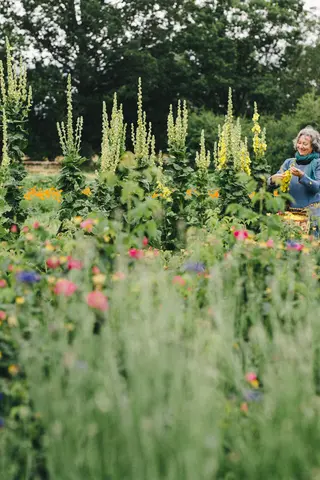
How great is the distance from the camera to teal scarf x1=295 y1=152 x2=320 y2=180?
6242 millimetres

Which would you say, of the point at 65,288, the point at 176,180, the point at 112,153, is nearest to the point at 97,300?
the point at 65,288

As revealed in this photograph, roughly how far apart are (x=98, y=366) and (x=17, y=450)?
1.62ft

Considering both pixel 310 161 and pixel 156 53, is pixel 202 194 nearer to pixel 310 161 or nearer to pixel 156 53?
pixel 310 161

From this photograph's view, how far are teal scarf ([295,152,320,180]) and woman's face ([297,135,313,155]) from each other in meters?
0.05

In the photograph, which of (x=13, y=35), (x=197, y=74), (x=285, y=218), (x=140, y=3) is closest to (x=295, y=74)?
(x=197, y=74)

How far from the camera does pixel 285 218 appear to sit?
18.7 ft

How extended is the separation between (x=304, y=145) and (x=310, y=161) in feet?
0.63

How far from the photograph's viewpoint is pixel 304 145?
246 inches

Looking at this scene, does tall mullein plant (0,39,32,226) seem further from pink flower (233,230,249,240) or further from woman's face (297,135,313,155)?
pink flower (233,230,249,240)

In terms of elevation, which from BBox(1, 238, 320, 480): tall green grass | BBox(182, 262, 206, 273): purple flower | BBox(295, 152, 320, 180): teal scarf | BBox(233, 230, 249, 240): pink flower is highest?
BBox(295, 152, 320, 180): teal scarf

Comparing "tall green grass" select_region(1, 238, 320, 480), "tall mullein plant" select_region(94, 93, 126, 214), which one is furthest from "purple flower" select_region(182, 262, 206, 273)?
"tall mullein plant" select_region(94, 93, 126, 214)

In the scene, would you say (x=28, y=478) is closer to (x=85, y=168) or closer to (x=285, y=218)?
(x=285, y=218)

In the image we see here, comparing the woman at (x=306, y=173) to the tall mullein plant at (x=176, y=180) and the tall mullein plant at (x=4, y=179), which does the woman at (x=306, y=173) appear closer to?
the tall mullein plant at (x=176, y=180)

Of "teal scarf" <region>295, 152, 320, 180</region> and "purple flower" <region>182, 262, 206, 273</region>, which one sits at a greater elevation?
"teal scarf" <region>295, 152, 320, 180</region>
